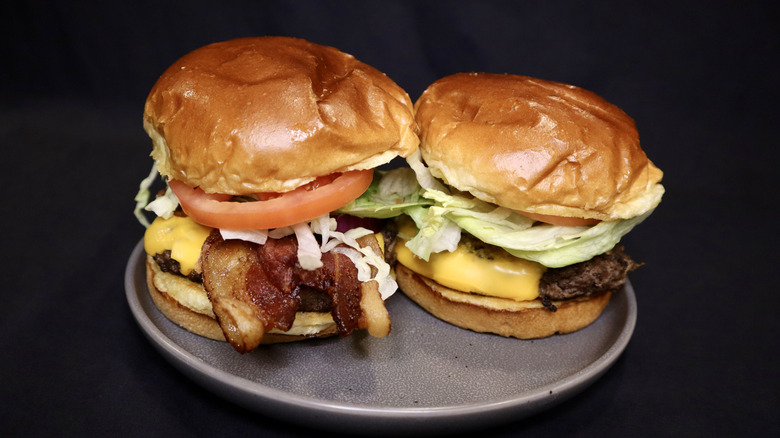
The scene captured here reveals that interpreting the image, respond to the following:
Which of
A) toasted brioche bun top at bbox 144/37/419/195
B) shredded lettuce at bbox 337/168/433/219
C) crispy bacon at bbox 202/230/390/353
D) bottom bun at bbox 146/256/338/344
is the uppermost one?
toasted brioche bun top at bbox 144/37/419/195

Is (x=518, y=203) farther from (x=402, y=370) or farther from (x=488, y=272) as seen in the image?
(x=402, y=370)

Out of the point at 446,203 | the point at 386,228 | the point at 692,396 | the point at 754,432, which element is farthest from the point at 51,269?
the point at 754,432

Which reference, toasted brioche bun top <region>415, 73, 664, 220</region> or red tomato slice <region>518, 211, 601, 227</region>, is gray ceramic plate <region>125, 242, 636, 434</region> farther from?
toasted brioche bun top <region>415, 73, 664, 220</region>

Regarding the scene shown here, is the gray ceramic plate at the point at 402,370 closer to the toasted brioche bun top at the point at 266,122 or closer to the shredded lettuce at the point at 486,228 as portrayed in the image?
the shredded lettuce at the point at 486,228

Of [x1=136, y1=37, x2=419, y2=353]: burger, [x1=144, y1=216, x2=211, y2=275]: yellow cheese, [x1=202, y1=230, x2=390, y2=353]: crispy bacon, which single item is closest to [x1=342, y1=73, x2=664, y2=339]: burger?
[x1=136, y1=37, x2=419, y2=353]: burger

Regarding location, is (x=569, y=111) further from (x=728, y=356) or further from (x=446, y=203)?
(x=728, y=356)

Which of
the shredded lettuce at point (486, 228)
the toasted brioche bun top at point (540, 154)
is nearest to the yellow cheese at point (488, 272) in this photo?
the shredded lettuce at point (486, 228)

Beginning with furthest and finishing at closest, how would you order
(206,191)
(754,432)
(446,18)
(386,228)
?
(446,18) < (386,228) < (754,432) < (206,191)
